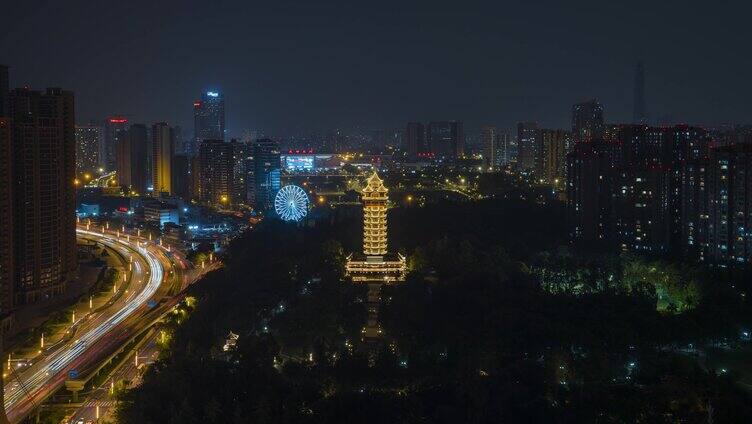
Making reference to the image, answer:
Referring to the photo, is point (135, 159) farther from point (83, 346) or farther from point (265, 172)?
point (83, 346)

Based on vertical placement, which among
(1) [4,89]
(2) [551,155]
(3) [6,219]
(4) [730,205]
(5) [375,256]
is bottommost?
(5) [375,256]

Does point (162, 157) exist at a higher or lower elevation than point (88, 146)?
lower

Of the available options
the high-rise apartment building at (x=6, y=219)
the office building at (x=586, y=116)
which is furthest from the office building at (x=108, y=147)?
the high-rise apartment building at (x=6, y=219)

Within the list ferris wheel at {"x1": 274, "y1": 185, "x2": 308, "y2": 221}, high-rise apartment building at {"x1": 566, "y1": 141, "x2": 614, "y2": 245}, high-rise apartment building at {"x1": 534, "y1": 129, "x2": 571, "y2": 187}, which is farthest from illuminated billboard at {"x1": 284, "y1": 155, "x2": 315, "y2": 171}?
high-rise apartment building at {"x1": 566, "y1": 141, "x2": 614, "y2": 245}

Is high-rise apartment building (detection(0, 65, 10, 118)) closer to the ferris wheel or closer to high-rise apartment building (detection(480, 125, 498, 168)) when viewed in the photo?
the ferris wheel

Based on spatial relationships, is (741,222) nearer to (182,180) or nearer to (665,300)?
(665,300)

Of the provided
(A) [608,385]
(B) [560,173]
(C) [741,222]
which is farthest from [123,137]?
(A) [608,385]

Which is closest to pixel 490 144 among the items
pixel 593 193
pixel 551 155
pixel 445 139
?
pixel 445 139
